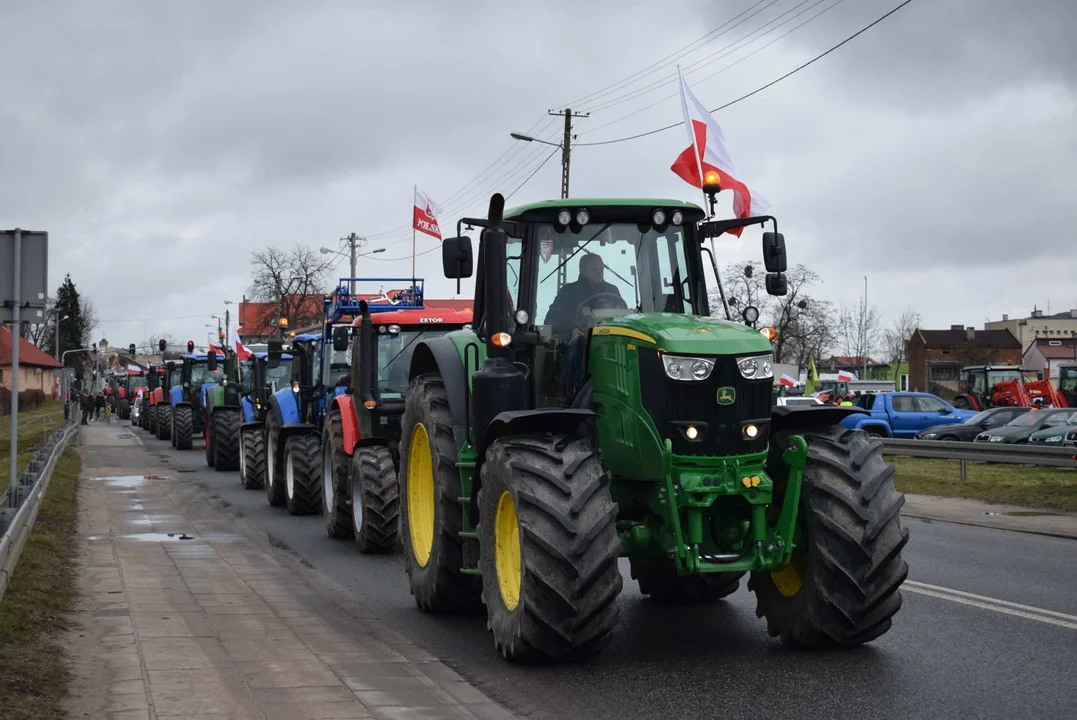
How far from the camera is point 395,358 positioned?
14.6 meters

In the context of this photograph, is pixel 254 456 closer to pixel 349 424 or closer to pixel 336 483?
pixel 349 424

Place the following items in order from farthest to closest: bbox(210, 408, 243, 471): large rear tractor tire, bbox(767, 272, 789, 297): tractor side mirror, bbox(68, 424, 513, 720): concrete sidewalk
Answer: bbox(210, 408, 243, 471): large rear tractor tire < bbox(767, 272, 789, 297): tractor side mirror < bbox(68, 424, 513, 720): concrete sidewalk

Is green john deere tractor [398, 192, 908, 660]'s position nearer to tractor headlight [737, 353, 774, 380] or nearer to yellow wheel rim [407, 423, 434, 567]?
tractor headlight [737, 353, 774, 380]

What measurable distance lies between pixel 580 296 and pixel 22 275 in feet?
25.5

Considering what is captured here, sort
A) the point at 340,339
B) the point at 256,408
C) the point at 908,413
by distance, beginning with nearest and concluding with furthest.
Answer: the point at 340,339 → the point at 256,408 → the point at 908,413

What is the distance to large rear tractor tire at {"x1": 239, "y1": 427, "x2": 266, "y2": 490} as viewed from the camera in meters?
20.9

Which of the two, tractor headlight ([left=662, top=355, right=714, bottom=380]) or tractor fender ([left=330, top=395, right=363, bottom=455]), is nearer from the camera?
tractor headlight ([left=662, top=355, right=714, bottom=380])

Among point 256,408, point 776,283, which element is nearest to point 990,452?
point 256,408

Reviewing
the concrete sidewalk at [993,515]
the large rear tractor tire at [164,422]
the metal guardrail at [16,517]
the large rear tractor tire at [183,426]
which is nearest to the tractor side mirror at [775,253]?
the metal guardrail at [16,517]

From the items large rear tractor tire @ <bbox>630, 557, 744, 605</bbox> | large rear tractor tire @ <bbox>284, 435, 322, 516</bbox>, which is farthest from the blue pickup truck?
large rear tractor tire @ <bbox>630, 557, 744, 605</bbox>

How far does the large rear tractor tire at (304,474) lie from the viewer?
16.5m

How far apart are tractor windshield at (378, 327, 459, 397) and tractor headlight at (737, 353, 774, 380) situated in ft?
25.1

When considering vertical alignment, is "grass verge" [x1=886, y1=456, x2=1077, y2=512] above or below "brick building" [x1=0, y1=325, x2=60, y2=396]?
below

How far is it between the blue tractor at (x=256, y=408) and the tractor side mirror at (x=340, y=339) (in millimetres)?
4075
